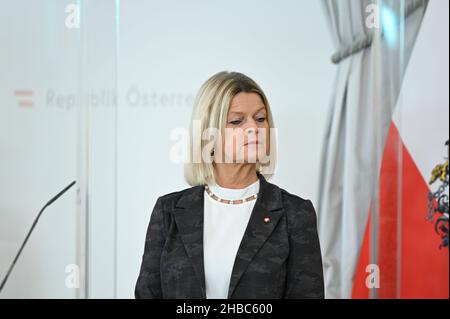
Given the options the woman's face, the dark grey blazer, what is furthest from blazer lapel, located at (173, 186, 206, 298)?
the woman's face

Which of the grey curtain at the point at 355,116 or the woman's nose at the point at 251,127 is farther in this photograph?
the grey curtain at the point at 355,116

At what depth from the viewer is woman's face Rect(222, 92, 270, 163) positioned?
152 centimetres

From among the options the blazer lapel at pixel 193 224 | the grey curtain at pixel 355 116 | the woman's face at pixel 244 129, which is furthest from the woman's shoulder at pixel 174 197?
the grey curtain at pixel 355 116

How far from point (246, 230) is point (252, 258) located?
0.26 feet

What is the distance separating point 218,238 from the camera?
1486 millimetres

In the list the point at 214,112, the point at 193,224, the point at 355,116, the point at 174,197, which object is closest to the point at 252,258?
the point at 193,224

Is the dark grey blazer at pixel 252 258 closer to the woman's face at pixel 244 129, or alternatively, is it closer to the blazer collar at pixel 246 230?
the blazer collar at pixel 246 230

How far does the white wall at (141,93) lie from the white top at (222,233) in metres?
0.21

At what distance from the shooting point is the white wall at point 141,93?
1.71 meters

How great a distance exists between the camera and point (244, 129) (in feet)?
5.06

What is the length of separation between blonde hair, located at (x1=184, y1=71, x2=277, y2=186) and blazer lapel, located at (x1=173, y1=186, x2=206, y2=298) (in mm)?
66

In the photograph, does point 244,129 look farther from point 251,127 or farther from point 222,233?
point 222,233

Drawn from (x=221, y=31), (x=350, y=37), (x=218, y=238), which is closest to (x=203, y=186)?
(x=218, y=238)
